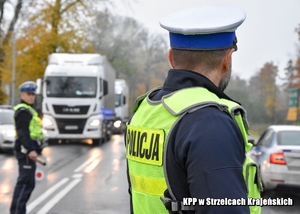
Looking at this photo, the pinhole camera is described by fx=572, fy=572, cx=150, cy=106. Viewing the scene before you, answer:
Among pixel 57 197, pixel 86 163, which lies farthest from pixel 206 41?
pixel 86 163

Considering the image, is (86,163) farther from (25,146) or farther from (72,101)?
(25,146)

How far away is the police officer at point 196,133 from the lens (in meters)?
1.86

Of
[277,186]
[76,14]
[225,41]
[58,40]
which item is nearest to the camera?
[225,41]

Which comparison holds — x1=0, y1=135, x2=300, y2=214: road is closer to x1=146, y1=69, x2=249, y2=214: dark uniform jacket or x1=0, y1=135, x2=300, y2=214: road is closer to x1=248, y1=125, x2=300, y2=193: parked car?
x1=248, y1=125, x2=300, y2=193: parked car

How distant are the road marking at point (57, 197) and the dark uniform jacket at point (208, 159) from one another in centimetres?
719

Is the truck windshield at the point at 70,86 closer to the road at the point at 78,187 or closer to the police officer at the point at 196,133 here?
the road at the point at 78,187

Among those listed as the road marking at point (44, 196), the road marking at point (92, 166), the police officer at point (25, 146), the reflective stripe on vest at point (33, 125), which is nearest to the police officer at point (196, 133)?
the police officer at point (25, 146)

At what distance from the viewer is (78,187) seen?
11.7 meters

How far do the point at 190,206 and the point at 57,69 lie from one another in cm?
2217

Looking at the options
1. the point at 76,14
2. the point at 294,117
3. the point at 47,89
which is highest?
the point at 76,14

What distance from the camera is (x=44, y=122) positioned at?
23.7 meters

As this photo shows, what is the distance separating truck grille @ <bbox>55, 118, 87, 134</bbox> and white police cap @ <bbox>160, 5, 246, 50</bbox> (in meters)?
21.7

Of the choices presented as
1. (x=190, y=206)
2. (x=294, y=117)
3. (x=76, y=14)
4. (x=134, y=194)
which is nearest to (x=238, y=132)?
(x=190, y=206)

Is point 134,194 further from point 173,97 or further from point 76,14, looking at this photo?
point 76,14
